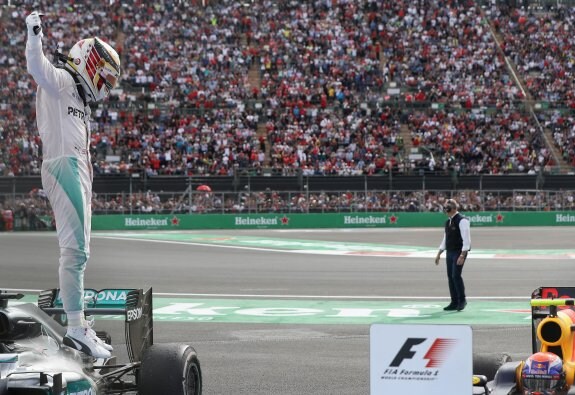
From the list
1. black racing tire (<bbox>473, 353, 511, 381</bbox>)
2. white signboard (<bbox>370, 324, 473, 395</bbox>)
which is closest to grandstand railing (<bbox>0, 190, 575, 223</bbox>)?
black racing tire (<bbox>473, 353, 511, 381</bbox>)

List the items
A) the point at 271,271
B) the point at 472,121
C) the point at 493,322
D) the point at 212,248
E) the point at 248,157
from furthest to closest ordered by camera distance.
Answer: the point at 472,121 → the point at 248,157 → the point at 212,248 → the point at 271,271 → the point at 493,322

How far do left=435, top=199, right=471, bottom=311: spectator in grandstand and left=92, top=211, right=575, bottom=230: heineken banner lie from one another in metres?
23.1

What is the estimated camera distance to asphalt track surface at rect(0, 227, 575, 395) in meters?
10.7

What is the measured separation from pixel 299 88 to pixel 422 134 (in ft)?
20.8

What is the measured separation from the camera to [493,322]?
48.2 ft

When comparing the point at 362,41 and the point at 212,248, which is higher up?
the point at 362,41

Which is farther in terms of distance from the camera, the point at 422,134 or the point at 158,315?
the point at 422,134

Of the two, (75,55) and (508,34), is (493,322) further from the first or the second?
(508,34)

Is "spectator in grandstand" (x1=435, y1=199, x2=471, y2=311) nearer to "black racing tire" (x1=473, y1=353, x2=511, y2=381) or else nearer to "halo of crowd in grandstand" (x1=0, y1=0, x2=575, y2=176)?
"black racing tire" (x1=473, y1=353, x2=511, y2=381)

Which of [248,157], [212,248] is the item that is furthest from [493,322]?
[248,157]

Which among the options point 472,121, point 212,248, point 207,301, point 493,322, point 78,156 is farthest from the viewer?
point 472,121

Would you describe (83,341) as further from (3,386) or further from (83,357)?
(3,386)

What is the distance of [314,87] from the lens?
46969 mm

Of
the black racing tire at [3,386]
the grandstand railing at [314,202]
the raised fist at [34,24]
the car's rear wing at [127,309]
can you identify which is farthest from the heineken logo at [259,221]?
the black racing tire at [3,386]
